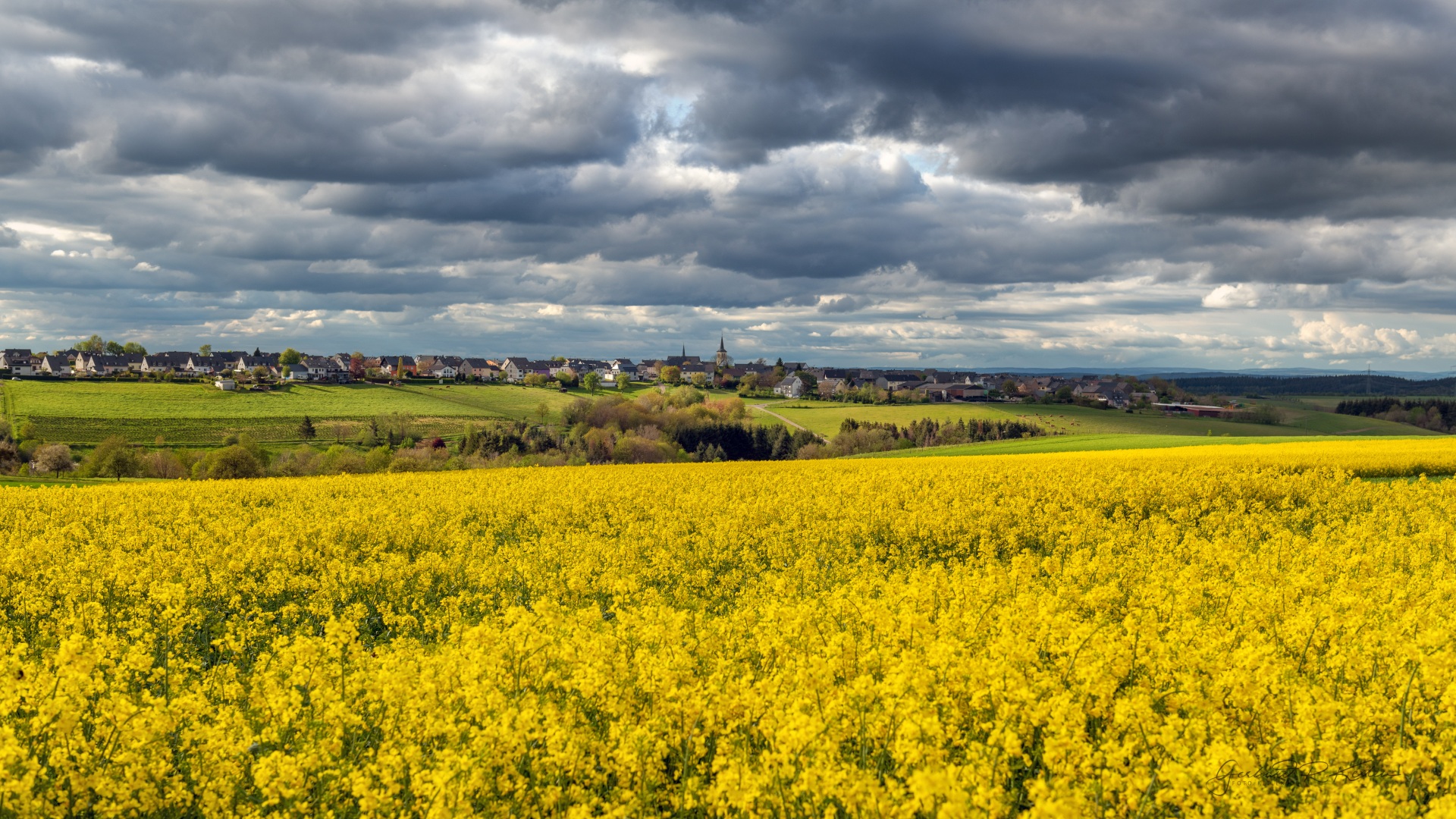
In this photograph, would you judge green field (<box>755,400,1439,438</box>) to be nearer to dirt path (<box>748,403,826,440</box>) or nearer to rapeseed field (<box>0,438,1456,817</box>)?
dirt path (<box>748,403,826,440</box>)

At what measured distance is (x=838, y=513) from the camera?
19109mm

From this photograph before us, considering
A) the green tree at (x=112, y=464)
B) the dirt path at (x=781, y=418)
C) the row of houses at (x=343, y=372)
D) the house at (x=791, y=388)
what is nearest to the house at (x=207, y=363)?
the row of houses at (x=343, y=372)

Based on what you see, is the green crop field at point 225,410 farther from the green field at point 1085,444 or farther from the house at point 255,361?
the green field at point 1085,444

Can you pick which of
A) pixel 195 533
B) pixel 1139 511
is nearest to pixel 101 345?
pixel 195 533

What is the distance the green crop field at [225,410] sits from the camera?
84250 mm

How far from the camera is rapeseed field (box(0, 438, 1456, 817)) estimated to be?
568 centimetres

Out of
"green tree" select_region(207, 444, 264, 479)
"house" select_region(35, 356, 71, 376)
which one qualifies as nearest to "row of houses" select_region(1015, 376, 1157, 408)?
"green tree" select_region(207, 444, 264, 479)

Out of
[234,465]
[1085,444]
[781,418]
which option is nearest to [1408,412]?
[781,418]

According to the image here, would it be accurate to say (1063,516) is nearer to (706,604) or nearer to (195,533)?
(706,604)

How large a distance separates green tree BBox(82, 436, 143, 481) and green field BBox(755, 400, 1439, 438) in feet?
237

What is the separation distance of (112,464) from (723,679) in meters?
62.9

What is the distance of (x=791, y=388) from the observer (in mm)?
175750

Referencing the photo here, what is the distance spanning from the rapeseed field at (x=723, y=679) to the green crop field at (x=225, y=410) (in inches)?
3242

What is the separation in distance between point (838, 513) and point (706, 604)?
309 inches
